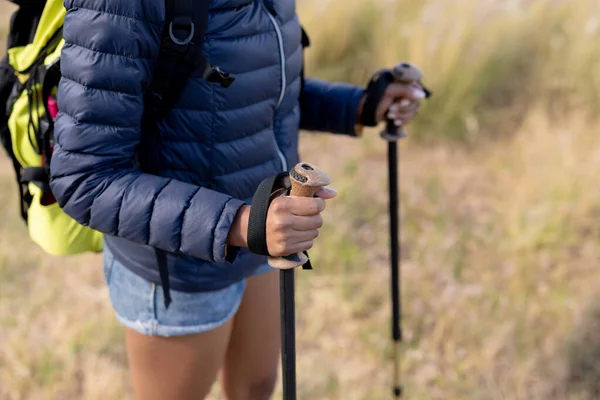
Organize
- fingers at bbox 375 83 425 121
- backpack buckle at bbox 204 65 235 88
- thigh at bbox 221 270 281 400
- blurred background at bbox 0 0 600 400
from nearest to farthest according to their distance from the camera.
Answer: backpack buckle at bbox 204 65 235 88 → thigh at bbox 221 270 281 400 → fingers at bbox 375 83 425 121 → blurred background at bbox 0 0 600 400

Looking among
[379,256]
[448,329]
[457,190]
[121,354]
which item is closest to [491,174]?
[457,190]

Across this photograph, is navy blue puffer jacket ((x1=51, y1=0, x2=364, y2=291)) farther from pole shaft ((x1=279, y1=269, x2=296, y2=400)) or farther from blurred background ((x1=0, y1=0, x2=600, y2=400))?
blurred background ((x1=0, y1=0, x2=600, y2=400))

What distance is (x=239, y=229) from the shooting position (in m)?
1.32

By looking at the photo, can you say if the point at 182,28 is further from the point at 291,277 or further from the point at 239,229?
the point at 291,277

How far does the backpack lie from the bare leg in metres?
0.32

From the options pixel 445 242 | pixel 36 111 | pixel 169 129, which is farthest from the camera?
pixel 445 242

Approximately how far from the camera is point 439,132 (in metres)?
4.75

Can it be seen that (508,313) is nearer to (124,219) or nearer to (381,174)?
(381,174)

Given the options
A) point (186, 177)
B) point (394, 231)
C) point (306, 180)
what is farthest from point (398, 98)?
point (306, 180)

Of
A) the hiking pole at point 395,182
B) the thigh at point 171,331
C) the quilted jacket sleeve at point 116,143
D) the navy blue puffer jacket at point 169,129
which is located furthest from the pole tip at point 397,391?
the quilted jacket sleeve at point 116,143

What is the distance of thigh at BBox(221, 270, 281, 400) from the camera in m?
1.87

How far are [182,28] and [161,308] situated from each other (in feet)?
2.22

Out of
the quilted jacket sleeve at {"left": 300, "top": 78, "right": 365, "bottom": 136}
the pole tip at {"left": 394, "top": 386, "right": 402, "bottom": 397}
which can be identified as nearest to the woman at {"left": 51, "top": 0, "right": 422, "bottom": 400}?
the quilted jacket sleeve at {"left": 300, "top": 78, "right": 365, "bottom": 136}

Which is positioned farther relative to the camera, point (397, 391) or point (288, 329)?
point (397, 391)
